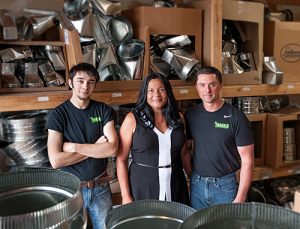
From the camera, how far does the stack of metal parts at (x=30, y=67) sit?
2059mm

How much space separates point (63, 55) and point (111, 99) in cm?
53

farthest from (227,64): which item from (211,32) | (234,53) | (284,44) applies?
(284,44)

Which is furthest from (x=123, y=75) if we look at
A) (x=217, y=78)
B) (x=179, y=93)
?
(x=217, y=78)

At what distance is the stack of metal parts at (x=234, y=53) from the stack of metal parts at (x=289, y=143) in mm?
750

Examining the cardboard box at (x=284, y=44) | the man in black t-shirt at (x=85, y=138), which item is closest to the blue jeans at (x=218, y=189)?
the man in black t-shirt at (x=85, y=138)

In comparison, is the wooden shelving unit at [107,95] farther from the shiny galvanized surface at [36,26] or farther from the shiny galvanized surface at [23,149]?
the shiny galvanized surface at [36,26]

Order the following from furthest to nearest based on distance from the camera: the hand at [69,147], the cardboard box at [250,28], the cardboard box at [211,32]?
the cardboard box at [250,28] < the cardboard box at [211,32] < the hand at [69,147]

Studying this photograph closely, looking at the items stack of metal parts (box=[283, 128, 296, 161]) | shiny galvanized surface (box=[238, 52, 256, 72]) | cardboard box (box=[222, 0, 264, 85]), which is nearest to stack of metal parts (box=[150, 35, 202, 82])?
cardboard box (box=[222, 0, 264, 85])

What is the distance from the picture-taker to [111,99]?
7.12ft

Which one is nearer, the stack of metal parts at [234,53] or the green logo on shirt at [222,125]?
the green logo on shirt at [222,125]

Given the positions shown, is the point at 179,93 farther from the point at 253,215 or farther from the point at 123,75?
the point at 253,215

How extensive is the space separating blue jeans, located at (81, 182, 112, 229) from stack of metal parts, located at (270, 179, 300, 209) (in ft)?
7.61

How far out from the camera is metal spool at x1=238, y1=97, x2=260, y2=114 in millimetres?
2758

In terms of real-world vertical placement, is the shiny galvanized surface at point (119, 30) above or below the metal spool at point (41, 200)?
above
